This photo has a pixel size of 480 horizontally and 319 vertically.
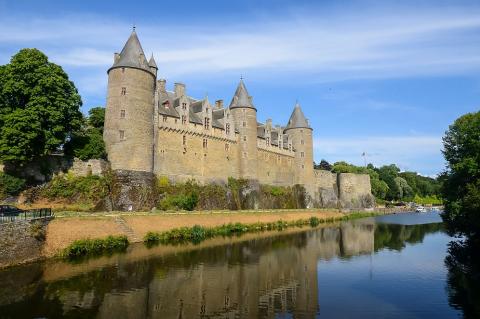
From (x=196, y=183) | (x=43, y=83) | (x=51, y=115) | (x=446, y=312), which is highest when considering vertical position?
(x=43, y=83)

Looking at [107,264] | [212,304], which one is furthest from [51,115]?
[212,304]

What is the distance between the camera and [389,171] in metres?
105

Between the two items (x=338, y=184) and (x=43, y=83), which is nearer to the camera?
(x=43, y=83)

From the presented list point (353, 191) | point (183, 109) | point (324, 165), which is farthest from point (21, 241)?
point (324, 165)

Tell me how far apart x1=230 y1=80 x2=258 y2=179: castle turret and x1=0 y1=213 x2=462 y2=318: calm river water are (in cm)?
2240

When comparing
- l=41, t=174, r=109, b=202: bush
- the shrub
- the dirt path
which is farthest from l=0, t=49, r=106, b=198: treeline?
the shrub

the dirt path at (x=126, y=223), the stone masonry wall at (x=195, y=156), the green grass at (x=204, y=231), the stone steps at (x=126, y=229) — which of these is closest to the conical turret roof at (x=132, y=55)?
the stone masonry wall at (x=195, y=156)

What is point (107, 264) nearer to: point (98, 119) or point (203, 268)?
point (203, 268)

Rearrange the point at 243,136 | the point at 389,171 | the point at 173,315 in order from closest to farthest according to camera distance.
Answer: the point at 173,315, the point at 243,136, the point at 389,171

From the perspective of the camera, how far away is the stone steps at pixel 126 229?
2608 centimetres

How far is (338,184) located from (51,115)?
2000 inches

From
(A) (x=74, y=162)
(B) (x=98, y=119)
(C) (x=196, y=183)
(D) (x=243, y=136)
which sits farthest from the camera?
(D) (x=243, y=136)

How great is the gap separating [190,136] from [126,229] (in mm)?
17847

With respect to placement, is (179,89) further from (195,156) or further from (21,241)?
(21,241)
